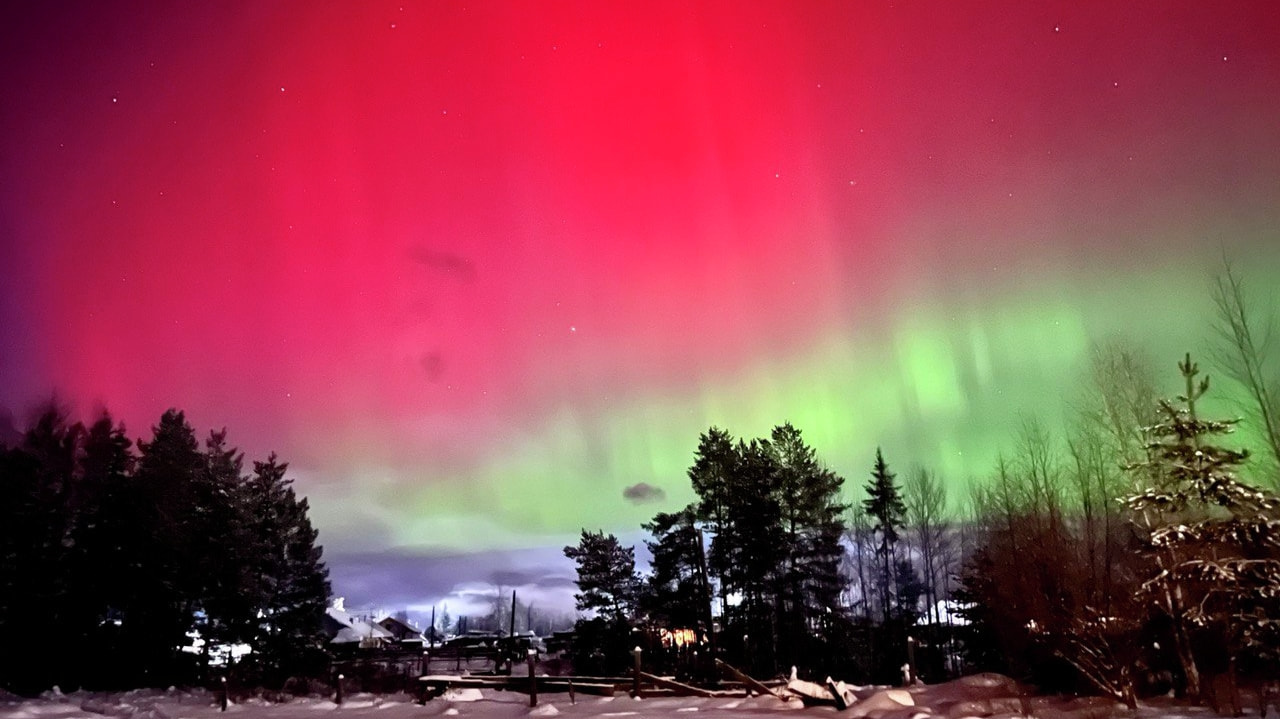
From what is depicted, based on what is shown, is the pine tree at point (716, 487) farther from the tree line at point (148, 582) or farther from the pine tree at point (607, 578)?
the tree line at point (148, 582)

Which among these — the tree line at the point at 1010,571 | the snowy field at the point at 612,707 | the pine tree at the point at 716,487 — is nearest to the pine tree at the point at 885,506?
the tree line at the point at 1010,571

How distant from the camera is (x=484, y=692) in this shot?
28453 mm

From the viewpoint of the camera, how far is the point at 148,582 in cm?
3825

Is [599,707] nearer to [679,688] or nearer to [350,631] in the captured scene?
[679,688]

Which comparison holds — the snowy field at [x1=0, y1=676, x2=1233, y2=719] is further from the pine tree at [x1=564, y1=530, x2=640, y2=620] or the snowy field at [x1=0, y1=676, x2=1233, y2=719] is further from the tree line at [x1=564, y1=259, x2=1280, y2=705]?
the pine tree at [x1=564, y1=530, x2=640, y2=620]

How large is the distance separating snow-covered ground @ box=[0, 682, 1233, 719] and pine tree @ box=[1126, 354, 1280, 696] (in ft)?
6.44

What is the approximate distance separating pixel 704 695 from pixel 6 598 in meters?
32.6

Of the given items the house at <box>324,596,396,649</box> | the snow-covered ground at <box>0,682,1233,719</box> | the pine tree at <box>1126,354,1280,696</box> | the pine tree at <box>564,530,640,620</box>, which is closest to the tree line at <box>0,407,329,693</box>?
the snow-covered ground at <box>0,682,1233,719</box>

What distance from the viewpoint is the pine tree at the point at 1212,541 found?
17016mm

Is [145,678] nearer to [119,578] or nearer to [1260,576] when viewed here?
[119,578]

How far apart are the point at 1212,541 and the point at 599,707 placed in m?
16.3

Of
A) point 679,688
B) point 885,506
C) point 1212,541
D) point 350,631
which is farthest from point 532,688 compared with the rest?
point 350,631

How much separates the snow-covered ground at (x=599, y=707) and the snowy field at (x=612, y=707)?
26 millimetres

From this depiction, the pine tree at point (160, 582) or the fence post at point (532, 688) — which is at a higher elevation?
the pine tree at point (160, 582)
